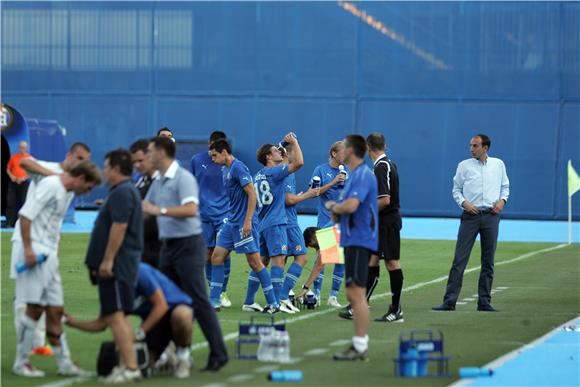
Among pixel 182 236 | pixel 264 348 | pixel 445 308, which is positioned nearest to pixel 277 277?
pixel 445 308

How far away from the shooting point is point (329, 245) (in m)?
15.9

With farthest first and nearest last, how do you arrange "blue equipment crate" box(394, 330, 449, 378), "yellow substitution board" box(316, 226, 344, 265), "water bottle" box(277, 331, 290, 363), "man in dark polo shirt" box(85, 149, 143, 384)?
1. "yellow substitution board" box(316, 226, 344, 265)
2. "water bottle" box(277, 331, 290, 363)
3. "blue equipment crate" box(394, 330, 449, 378)
4. "man in dark polo shirt" box(85, 149, 143, 384)

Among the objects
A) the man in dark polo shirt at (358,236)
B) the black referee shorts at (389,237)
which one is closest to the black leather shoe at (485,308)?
A: the black referee shorts at (389,237)

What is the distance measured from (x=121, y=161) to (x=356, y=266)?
2.54 meters

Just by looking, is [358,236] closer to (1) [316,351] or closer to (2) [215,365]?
(1) [316,351]

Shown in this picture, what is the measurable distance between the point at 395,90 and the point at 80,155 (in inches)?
1428

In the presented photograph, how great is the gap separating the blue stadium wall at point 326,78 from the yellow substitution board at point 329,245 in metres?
30.3

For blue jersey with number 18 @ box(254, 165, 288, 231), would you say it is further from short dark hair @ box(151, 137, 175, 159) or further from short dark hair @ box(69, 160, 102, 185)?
short dark hair @ box(69, 160, 102, 185)

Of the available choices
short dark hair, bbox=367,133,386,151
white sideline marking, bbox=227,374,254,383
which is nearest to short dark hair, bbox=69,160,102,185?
white sideline marking, bbox=227,374,254,383

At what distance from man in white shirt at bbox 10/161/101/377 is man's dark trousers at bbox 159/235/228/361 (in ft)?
3.04

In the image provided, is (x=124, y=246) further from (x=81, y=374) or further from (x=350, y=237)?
(x=350, y=237)

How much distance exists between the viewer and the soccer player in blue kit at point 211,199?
1703 cm

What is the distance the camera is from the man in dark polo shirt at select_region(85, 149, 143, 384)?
10.2 metres

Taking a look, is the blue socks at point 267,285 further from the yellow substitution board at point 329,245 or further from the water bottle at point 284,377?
the water bottle at point 284,377
